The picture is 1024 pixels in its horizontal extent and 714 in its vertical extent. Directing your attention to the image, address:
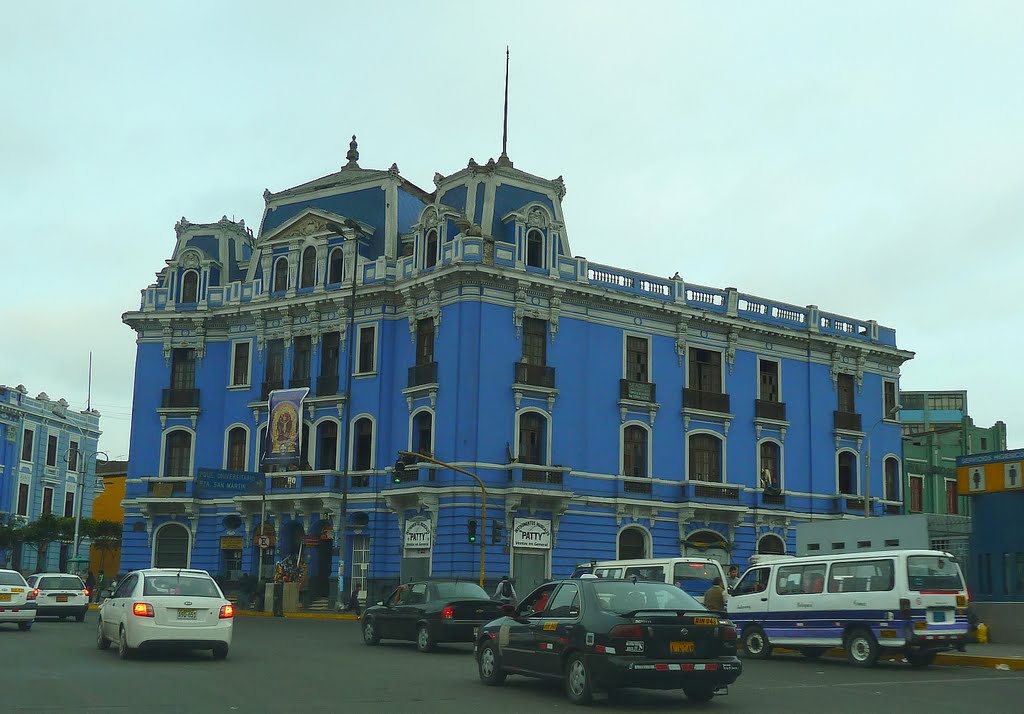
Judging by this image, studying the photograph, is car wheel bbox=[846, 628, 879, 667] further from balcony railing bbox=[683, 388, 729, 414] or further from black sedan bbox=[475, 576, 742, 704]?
balcony railing bbox=[683, 388, 729, 414]

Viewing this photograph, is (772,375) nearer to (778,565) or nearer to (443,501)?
(443,501)

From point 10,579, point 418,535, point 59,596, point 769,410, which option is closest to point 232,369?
point 418,535

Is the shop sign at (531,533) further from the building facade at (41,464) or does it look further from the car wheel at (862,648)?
the building facade at (41,464)

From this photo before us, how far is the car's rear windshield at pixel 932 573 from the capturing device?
814 inches

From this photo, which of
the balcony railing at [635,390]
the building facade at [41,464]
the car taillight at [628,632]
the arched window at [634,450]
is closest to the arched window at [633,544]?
the arched window at [634,450]

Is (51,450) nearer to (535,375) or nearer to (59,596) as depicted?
(59,596)

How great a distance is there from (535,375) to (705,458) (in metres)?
8.87

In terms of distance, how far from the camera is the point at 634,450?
45.9 meters

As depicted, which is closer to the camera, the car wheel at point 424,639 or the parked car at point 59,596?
the car wheel at point 424,639

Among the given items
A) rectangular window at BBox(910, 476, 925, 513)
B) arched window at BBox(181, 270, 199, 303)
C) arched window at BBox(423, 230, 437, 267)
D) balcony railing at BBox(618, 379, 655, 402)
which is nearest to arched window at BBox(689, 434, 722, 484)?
balcony railing at BBox(618, 379, 655, 402)

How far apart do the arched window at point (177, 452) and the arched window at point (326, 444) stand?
670 cm

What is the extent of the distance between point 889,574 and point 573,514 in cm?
2316

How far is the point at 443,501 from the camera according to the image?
42219 mm

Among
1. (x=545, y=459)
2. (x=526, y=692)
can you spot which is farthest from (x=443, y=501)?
(x=526, y=692)
